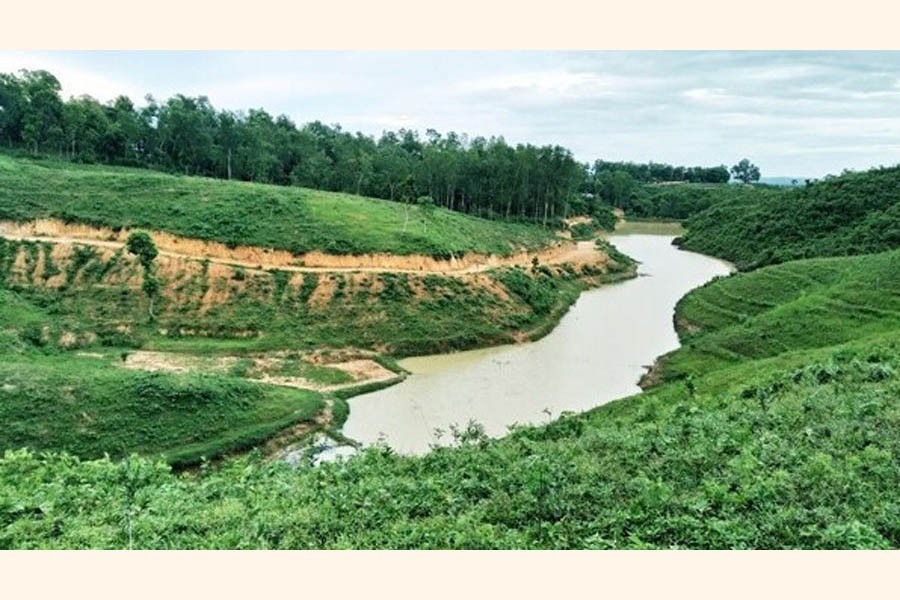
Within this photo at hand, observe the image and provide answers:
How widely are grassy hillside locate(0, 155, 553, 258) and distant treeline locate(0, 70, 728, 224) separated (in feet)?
46.6

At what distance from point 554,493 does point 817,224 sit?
6334 cm

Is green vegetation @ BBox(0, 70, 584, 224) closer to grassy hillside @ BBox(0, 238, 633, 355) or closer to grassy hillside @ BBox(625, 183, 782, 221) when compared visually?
grassy hillside @ BBox(0, 238, 633, 355)

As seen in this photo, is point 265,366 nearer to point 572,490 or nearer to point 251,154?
point 572,490

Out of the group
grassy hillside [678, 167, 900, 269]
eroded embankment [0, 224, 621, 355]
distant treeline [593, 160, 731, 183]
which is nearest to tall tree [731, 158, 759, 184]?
distant treeline [593, 160, 731, 183]

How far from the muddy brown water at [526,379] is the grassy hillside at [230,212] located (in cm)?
1026

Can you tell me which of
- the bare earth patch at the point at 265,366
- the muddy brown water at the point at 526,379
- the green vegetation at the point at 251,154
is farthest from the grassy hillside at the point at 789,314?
the green vegetation at the point at 251,154

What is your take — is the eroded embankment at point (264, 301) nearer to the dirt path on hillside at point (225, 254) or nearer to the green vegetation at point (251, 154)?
the dirt path on hillside at point (225, 254)

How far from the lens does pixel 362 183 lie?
6850cm

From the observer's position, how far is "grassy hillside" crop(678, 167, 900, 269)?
188ft

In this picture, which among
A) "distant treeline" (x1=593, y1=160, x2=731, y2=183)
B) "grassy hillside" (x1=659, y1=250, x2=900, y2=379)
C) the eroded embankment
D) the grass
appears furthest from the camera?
"distant treeline" (x1=593, y1=160, x2=731, y2=183)

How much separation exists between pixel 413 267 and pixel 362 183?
2847 cm

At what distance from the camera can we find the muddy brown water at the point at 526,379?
25703 mm

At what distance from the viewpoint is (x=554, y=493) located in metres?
11.3

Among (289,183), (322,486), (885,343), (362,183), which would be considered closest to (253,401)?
(322,486)
